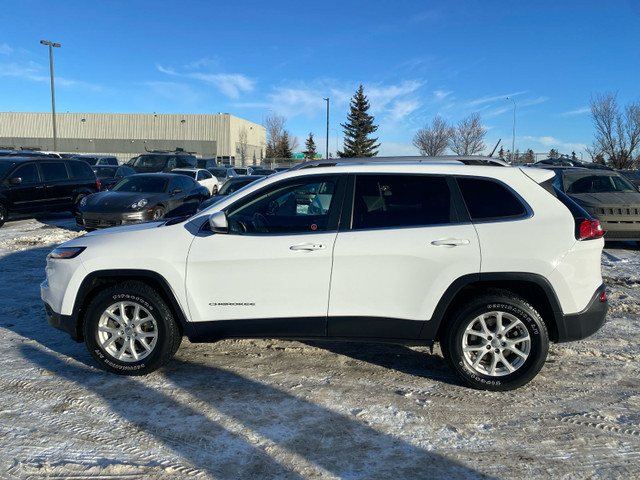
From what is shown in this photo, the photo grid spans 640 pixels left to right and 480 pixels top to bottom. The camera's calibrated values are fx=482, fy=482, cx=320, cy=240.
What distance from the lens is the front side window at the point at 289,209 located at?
389cm

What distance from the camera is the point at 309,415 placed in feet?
11.3

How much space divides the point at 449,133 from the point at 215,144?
1251 inches

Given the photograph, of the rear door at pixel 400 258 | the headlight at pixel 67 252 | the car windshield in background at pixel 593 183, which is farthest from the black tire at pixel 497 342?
the car windshield in background at pixel 593 183

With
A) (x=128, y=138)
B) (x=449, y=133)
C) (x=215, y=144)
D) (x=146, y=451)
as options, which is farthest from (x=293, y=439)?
(x=128, y=138)

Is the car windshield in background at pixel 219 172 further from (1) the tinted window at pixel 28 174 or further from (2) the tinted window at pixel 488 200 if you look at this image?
(2) the tinted window at pixel 488 200

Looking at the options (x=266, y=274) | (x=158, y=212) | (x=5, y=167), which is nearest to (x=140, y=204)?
(x=158, y=212)

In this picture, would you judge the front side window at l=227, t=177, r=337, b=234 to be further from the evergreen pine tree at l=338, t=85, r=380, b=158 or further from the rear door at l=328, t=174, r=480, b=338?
the evergreen pine tree at l=338, t=85, r=380, b=158

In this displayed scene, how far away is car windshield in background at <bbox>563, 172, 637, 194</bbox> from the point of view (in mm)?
10570

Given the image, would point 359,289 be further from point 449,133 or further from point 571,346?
point 449,133

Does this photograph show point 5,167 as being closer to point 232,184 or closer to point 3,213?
point 3,213

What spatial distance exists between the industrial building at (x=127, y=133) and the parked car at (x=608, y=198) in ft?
175

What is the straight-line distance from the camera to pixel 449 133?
44.4 metres

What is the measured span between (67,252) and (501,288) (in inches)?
140

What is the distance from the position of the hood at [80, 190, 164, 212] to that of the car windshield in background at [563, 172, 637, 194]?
932cm
